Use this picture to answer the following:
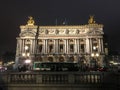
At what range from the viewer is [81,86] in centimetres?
2362

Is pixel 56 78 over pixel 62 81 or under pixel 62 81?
over

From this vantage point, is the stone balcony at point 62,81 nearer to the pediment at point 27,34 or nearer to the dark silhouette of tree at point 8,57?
the pediment at point 27,34

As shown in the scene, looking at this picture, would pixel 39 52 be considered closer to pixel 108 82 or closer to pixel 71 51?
pixel 71 51

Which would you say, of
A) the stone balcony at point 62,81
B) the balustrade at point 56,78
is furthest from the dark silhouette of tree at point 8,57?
the stone balcony at point 62,81

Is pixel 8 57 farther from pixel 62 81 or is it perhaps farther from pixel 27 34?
pixel 62 81

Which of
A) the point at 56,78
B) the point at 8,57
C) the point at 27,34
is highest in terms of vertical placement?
the point at 27,34

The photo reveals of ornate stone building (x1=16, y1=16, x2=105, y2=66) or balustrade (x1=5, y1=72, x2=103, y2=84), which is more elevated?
ornate stone building (x1=16, y1=16, x2=105, y2=66)

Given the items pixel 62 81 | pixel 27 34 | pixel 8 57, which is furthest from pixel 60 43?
pixel 62 81

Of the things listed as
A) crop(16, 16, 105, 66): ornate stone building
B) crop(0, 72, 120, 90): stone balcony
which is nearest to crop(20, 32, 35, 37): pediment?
crop(16, 16, 105, 66): ornate stone building

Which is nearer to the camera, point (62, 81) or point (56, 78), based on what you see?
point (62, 81)

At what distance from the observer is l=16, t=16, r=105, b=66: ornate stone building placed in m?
117

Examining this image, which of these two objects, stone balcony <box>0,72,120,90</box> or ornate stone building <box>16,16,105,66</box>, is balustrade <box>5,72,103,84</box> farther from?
ornate stone building <box>16,16,105,66</box>

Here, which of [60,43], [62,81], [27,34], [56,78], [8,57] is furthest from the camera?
[8,57]

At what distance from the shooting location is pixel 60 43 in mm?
123812
